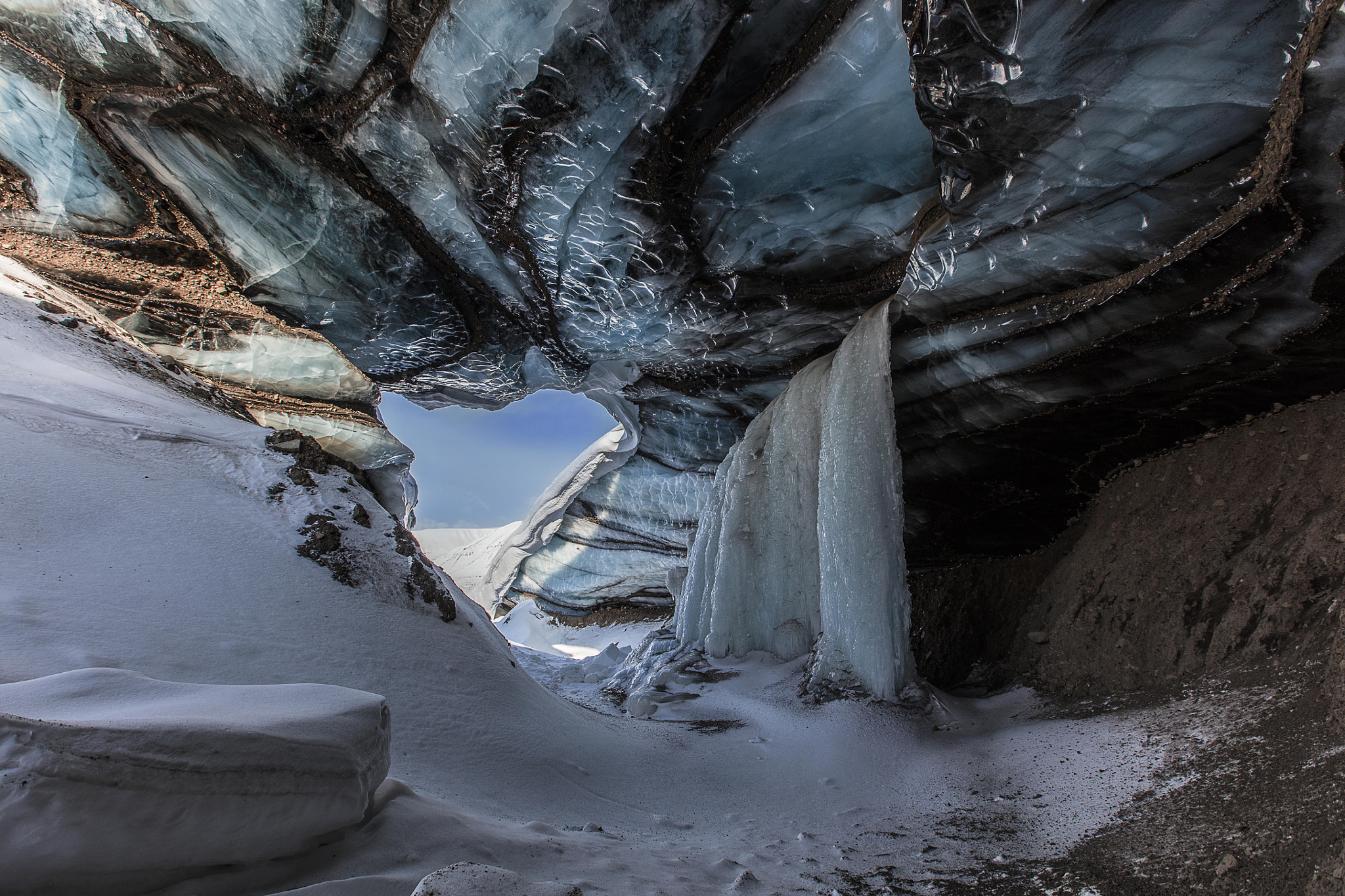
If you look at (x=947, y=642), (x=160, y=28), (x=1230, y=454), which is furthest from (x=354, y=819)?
(x=947, y=642)

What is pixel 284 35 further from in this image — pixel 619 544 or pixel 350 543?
A: pixel 619 544

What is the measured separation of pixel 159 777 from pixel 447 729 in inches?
42.6

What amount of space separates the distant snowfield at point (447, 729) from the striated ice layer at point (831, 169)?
2308mm

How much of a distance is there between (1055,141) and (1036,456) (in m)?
1.93

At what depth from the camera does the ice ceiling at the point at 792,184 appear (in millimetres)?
2002

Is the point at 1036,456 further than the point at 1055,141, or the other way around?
the point at 1036,456

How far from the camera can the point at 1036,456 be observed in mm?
3602

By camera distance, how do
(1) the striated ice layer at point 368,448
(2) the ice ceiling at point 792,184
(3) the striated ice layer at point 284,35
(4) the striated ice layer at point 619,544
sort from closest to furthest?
(2) the ice ceiling at point 792,184, (3) the striated ice layer at point 284,35, (1) the striated ice layer at point 368,448, (4) the striated ice layer at point 619,544

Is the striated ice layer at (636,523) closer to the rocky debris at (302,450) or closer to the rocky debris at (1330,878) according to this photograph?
the rocky debris at (302,450)

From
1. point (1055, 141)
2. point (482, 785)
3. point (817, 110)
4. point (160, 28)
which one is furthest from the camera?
point (160, 28)

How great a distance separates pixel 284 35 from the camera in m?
2.69

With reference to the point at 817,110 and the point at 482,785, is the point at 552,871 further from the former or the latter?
the point at 817,110

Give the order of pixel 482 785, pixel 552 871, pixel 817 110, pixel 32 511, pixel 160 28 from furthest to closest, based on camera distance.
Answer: pixel 160 28 < pixel 817 110 < pixel 32 511 < pixel 482 785 < pixel 552 871

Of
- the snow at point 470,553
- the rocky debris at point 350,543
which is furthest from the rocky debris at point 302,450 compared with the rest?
the snow at point 470,553
